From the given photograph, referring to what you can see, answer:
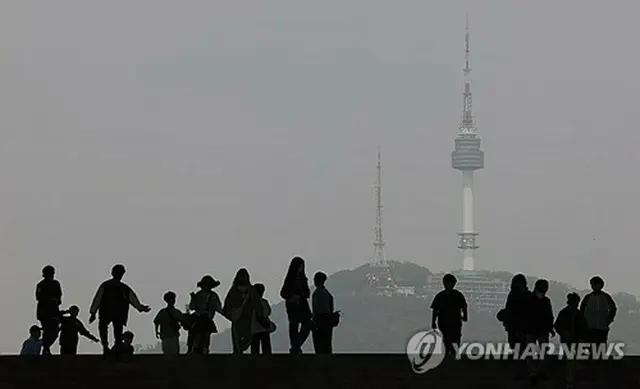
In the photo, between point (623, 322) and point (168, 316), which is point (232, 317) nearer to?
point (168, 316)

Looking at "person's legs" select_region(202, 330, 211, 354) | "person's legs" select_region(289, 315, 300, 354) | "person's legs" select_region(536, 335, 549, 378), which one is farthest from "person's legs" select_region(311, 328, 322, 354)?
"person's legs" select_region(536, 335, 549, 378)

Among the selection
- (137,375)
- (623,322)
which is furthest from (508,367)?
(623,322)

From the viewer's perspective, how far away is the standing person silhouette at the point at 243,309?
1094 inches

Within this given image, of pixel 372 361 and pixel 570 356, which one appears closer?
pixel 570 356

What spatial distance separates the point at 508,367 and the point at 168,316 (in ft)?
19.8

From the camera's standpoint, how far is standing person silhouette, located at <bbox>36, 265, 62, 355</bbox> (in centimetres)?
2758

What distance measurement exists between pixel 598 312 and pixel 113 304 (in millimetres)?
7484

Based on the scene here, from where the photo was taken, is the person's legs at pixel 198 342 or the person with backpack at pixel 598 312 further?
the person's legs at pixel 198 342

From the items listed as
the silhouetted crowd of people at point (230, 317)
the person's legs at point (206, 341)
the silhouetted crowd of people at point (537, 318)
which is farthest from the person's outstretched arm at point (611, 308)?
the person's legs at point (206, 341)

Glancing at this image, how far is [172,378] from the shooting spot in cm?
2470

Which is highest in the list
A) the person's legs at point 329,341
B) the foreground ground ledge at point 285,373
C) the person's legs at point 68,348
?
the person's legs at point 329,341

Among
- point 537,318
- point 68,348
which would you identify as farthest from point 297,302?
point 537,318

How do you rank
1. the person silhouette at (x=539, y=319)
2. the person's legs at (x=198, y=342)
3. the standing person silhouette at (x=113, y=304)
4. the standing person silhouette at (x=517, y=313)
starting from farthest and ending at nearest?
1. the person's legs at (x=198, y=342)
2. the standing person silhouette at (x=113, y=304)
3. the standing person silhouette at (x=517, y=313)
4. the person silhouette at (x=539, y=319)

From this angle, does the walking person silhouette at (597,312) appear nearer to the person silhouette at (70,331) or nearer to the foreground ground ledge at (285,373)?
the foreground ground ledge at (285,373)
